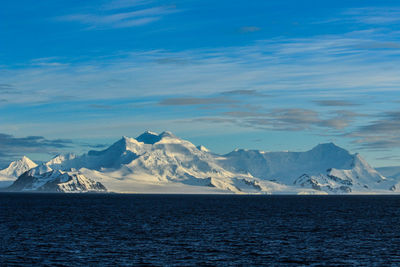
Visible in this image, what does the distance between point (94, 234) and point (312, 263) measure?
159ft

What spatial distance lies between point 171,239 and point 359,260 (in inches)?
1388

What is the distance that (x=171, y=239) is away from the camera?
102 meters

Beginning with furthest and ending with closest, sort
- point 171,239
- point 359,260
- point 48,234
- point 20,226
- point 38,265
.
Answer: point 20,226, point 48,234, point 171,239, point 359,260, point 38,265

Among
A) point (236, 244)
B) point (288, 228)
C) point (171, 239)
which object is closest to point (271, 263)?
point (236, 244)

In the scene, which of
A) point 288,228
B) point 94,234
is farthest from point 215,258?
point 288,228

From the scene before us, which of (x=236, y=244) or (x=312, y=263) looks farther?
(x=236, y=244)

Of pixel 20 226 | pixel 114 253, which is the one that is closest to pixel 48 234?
pixel 20 226

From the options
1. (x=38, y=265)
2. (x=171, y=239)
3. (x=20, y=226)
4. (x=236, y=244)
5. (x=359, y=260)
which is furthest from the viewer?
(x=20, y=226)

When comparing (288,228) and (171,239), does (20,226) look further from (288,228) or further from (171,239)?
(288,228)

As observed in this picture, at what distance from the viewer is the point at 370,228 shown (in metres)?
132

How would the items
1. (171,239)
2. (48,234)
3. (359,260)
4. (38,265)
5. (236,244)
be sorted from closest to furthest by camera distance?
1. (38,265)
2. (359,260)
3. (236,244)
4. (171,239)
5. (48,234)

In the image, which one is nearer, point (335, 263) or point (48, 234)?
point (335, 263)

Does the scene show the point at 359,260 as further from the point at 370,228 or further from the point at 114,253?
the point at 370,228

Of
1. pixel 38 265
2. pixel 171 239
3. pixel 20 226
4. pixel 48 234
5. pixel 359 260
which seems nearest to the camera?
pixel 38 265
